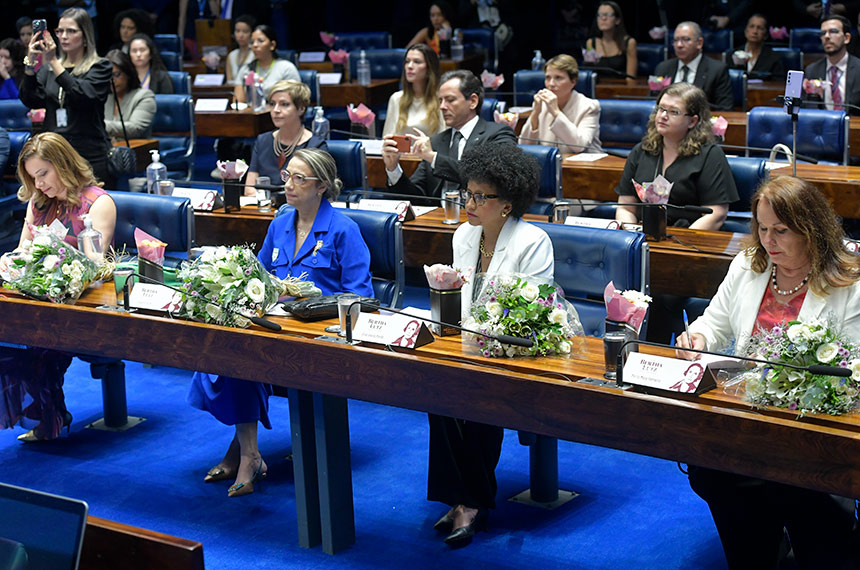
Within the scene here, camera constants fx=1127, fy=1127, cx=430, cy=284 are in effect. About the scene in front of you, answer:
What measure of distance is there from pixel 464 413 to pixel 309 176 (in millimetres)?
1235

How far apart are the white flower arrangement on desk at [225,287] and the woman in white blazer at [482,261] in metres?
0.56

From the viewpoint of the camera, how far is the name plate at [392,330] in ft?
8.99

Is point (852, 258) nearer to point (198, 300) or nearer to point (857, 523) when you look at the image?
point (857, 523)

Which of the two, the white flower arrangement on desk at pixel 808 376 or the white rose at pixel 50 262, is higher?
the white rose at pixel 50 262

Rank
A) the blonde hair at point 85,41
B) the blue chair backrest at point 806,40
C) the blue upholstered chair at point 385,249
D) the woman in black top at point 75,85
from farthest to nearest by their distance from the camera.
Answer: the blue chair backrest at point 806,40
the blonde hair at point 85,41
the woman in black top at point 75,85
the blue upholstered chair at point 385,249

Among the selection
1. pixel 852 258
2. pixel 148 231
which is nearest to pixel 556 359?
pixel 852 258

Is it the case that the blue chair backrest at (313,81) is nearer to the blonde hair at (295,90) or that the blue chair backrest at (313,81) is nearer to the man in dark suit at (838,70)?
the blonde hair at (295,90)

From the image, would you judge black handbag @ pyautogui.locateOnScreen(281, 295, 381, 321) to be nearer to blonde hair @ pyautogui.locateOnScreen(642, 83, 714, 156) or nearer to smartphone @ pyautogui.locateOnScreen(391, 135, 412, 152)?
blonde hair @ pyautogui.locateOnScreen(642, 83, 714, 156)

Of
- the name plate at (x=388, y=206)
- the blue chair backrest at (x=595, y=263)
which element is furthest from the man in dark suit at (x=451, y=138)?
the blue chair backrest at (x=595, y=263)

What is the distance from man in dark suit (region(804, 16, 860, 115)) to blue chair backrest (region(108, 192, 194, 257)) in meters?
4.21

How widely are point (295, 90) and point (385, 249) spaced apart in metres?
1.36

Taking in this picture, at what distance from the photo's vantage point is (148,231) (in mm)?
4133

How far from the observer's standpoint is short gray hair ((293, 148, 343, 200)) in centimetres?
357

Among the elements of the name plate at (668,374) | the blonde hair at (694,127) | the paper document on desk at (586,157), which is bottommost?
the name plate at (668,374)
